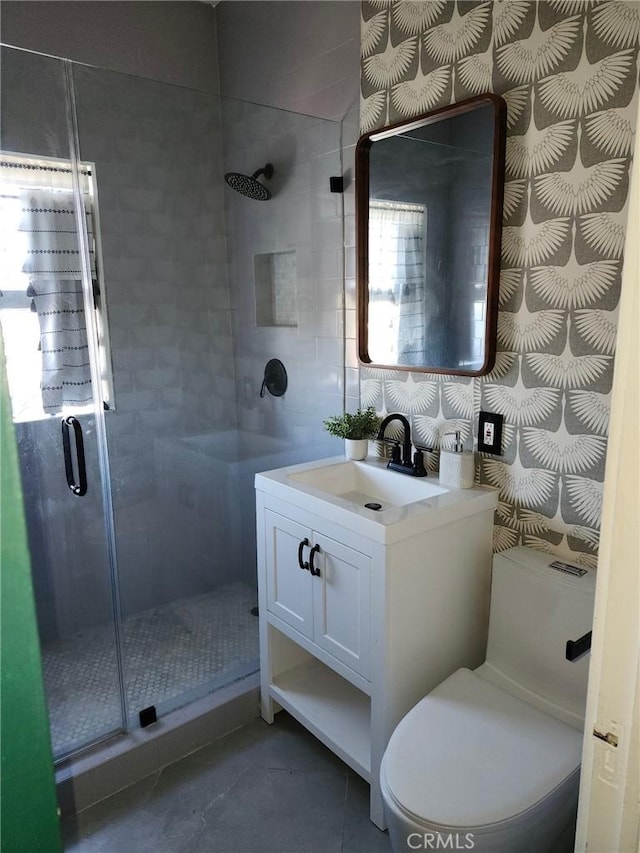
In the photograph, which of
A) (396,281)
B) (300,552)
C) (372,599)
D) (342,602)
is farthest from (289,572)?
(396,281)

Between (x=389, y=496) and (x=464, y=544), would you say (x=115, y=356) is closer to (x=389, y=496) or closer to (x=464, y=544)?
(x=389, y=496)

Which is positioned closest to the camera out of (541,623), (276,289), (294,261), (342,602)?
(541,623)

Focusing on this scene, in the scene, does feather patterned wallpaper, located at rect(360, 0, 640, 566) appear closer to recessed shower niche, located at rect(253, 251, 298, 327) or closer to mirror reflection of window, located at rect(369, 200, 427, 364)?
mirror reflection of window, located at rect(369, 200, 427, 364)

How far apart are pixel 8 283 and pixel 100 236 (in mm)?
422

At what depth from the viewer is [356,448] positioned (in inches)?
87.7

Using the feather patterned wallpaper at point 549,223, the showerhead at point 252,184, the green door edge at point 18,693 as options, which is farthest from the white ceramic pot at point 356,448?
the green door edge at point 18,693

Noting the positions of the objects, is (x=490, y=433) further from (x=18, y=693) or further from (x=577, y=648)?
(x=18, y=693)

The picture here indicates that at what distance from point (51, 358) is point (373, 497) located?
131 cm

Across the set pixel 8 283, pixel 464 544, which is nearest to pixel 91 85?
pixel 8 283

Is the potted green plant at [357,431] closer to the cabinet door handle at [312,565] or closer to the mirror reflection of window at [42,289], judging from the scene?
the cabinet door handle at [312,565]

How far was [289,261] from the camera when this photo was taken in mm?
2576

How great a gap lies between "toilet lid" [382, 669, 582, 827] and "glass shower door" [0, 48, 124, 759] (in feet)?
3.79

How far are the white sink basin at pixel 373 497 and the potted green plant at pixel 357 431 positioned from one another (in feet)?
0.16

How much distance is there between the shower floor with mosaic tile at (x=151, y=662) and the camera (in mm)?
2121
